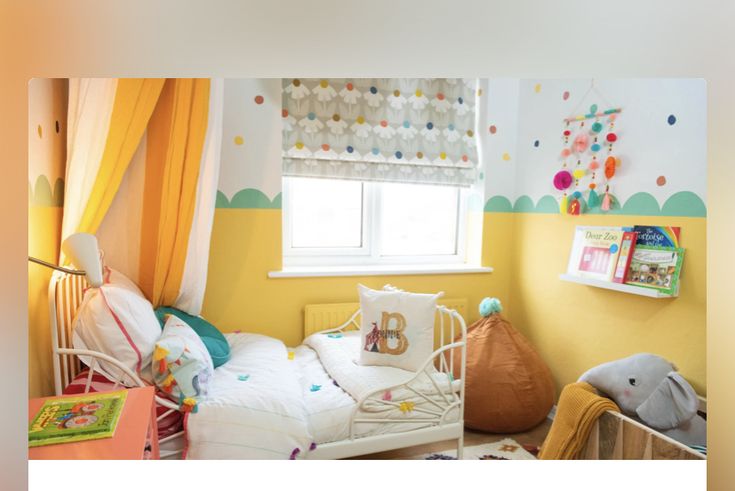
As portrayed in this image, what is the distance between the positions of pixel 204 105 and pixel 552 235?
2.17 metres

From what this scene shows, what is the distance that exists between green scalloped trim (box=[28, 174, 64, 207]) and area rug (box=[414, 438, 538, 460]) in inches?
77.8

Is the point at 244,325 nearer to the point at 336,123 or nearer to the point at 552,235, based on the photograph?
the point at 336,123

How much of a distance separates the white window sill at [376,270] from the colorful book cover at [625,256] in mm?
972

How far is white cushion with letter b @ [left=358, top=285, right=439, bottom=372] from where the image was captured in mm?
2127

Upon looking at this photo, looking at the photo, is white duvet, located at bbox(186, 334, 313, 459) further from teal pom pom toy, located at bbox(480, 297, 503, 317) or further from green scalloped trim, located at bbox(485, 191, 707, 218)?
green scalloped trim, located at bbox(485, 191, 707, 218)

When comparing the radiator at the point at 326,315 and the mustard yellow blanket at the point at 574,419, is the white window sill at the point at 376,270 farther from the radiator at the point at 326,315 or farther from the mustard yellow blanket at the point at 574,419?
the mustard yellow blanket at the point at 574,419

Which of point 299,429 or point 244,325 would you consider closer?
point 299,429

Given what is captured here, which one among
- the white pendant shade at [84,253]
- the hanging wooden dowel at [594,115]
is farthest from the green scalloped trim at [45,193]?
the hanging wooden dowel at [594,115]

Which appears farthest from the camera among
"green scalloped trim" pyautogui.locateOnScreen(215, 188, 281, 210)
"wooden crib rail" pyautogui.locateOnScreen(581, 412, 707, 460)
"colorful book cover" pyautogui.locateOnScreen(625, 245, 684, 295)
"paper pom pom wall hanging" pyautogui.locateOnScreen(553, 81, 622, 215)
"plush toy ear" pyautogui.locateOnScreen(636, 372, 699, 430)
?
"green scalloped trim" pyautogui.locateOnScreen(215, 188, 281, 210)

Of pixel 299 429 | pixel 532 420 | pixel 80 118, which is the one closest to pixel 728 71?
pixel 299 429

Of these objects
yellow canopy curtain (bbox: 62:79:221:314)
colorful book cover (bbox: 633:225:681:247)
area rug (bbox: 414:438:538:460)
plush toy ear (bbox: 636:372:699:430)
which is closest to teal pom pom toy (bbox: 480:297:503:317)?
area rug (bbox: 414:438:538:460)

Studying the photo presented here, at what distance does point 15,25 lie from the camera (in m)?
0.42

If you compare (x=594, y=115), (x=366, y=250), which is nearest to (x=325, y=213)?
(x=366, y=250)

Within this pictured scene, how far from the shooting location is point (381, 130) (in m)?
2.88
